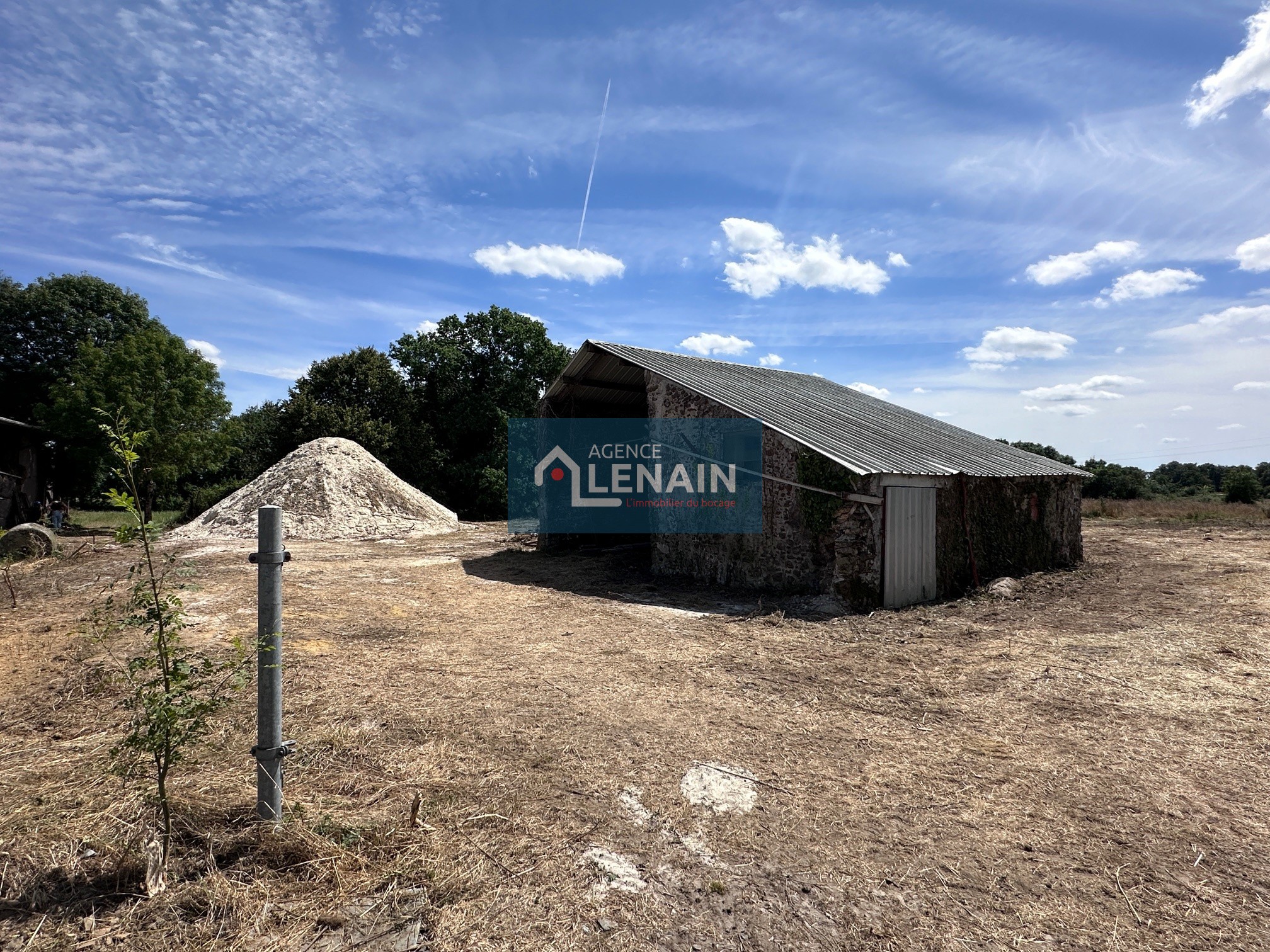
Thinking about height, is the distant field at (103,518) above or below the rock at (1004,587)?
above

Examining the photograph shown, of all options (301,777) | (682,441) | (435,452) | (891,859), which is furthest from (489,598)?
(435,452)

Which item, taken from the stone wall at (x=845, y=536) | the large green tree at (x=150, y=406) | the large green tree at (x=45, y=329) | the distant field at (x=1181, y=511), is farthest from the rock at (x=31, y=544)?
the distant field at (x=1181, y=511)

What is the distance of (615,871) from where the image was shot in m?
3.43

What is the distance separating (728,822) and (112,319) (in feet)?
134

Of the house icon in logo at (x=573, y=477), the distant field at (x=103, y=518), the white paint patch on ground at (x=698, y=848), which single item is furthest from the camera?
the distant field at (x=103, y=518)

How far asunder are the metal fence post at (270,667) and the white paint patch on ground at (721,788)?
2.43 metres

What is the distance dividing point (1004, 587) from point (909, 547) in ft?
7.60

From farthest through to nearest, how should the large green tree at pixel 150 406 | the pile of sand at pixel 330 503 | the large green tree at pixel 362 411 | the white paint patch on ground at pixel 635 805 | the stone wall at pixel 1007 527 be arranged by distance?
the large green tree at pixel 362 411
the large green tree at pixel 150 406
the pile of sand at pixel 330 503
the stone wall at pixel 1007 527
the white paint patch on ground at pixel 635 805

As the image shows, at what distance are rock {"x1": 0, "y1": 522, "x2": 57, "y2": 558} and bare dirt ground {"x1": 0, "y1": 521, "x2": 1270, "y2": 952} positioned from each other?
20.9 feet

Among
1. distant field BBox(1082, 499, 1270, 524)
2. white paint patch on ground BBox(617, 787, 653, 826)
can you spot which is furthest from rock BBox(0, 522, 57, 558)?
distant field BBox(1082, 499, 1270, 524)

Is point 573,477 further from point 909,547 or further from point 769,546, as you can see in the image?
point 909,547

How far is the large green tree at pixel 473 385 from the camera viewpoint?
30609 mm

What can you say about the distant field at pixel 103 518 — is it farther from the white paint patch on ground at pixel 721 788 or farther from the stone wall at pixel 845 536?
the white paint patch on ground at pixel 721 788

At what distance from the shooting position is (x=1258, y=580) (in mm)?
10961
